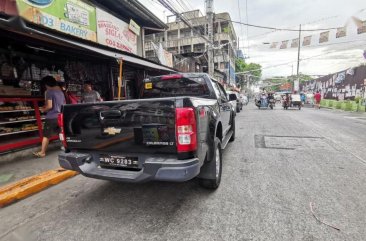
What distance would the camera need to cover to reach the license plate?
2766mm

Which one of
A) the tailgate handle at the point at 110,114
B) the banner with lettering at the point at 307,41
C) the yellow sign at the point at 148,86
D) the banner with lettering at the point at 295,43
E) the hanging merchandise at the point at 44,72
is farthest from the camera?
the banner with lettering at the point at 295,43

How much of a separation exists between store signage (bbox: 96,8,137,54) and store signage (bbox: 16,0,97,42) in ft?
1.32

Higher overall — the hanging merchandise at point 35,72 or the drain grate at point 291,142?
the hanging merchandise at point 35,72

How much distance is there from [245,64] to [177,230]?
239 feet

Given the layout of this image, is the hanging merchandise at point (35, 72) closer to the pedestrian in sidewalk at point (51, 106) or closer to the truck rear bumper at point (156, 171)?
the pedestrian in sidewalk at point (51, 106)

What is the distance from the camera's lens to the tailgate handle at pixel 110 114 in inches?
108

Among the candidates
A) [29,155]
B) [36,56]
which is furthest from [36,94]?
[29,155]

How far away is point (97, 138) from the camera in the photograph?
2959 mm

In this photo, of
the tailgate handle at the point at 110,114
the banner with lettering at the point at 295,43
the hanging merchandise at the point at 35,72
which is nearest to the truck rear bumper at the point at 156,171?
the tailgate handle at the point at 110,114

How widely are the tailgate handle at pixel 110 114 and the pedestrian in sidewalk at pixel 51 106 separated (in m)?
2.97

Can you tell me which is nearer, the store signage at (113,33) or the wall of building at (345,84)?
the store signage at (113,33)

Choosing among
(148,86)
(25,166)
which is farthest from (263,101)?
(25,166)

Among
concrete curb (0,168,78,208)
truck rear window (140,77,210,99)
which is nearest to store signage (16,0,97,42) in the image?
truck rear window (140,77,210,99)

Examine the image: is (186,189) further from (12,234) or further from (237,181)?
(12,234)
